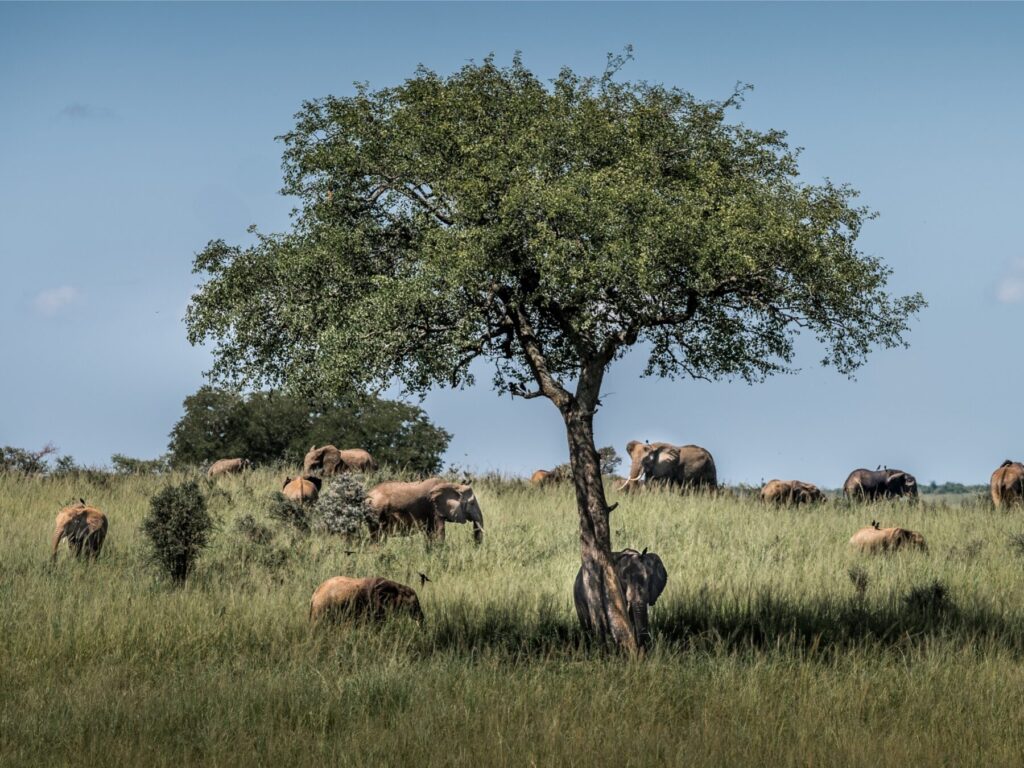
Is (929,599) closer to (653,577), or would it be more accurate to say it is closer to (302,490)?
(653,577)

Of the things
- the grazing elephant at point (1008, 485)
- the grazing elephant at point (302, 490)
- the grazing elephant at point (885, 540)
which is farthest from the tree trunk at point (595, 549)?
the grazing elephant at point (1008, 485)

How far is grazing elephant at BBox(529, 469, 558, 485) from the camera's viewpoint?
37.8 metres

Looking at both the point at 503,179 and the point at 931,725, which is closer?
the point at 931,725

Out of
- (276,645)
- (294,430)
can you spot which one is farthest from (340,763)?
(294,430)

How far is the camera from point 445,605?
64.4 feet

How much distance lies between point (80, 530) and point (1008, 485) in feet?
83.5

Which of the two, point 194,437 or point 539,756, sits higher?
point 194,437

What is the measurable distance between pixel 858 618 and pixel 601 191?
8.27m

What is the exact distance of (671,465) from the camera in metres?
39.7

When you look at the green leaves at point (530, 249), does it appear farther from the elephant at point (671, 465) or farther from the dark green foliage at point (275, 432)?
the dark green foliage at point (275, 432)

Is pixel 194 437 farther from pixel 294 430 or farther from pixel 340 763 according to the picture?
pixel 340 763

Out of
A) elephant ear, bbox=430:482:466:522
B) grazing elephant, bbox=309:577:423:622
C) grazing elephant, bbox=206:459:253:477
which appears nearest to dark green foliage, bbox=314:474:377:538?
elephant ear, bbox=430:482:466:522

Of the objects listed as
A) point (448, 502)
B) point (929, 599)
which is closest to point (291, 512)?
point (448, 502)

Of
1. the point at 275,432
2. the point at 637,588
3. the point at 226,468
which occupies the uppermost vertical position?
the point at 275,432
